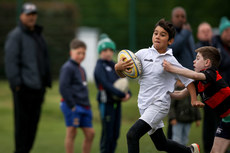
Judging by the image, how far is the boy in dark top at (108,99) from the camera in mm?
7246

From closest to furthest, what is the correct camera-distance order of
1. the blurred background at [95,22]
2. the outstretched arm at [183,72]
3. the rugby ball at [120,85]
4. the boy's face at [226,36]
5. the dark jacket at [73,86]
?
1. the outstretched arm at [183,72]
2. the dark jacket at [73,86]
3. the rugby ball at [120,85]
4. the boy's face at [226,36]
5. the blurred background at [95,22]

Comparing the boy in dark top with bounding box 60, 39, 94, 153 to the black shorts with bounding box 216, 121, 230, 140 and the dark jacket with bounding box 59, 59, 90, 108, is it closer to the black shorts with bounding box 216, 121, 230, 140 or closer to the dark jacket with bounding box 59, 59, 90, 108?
the dark jacket with bounding box 59, 59, 90, 108

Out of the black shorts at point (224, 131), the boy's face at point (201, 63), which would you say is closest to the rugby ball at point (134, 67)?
the boy's face at point (201, 63)

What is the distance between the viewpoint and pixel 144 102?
5137 mm

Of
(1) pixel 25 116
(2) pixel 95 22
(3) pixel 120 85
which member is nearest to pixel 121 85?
(3) pixel 120 85

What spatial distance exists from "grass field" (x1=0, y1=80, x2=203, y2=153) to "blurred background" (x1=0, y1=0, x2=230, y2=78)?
166 centimetres

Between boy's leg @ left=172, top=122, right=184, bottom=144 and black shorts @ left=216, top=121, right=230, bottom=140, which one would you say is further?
boy's leg @ left=172, top=122, right=184, bottom=144

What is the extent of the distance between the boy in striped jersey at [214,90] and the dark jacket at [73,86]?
2094 millimetres

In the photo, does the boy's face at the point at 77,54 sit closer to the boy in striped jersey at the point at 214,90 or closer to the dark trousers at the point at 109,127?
the dark trousers at the point at 109,127

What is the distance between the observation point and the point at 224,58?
7699mm

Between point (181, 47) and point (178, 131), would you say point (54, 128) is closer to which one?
point (178, 131)

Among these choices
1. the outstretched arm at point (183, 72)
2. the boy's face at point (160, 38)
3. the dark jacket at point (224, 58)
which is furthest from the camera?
the dark jacket at point (224, 58)

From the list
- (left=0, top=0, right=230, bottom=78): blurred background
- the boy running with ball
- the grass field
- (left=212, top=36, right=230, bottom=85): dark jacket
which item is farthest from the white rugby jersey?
(left=0, top=0, right=230, bottom=78): blurred background

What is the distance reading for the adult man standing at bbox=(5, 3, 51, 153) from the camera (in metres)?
7.43
